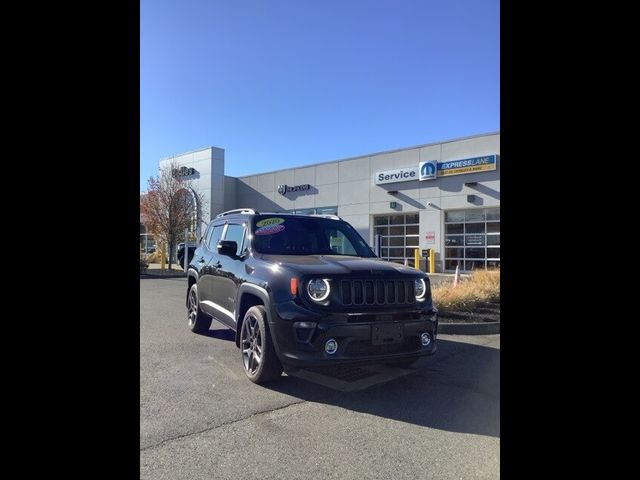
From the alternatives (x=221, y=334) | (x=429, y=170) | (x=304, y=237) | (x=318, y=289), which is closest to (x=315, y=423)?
(x=318, y=289)

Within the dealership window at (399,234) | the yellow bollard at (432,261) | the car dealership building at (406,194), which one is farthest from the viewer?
the dealership window at (399,234)

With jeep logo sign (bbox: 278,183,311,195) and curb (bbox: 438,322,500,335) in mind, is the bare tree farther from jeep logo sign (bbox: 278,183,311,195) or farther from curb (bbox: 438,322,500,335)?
curb (bbox: 438,322,500,335)

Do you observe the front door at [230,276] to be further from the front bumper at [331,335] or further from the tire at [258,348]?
the front bumper at [331,335]

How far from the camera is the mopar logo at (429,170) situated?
2277cm

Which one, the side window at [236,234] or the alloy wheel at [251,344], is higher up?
the side window at [236,234]

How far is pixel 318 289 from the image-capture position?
14.3 ft

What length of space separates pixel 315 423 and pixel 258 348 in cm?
122

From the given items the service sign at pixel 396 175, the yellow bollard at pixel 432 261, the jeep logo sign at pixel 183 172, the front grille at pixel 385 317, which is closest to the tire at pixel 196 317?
the front grille at pixel 385 317

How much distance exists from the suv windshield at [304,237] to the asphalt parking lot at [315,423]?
1.49 m

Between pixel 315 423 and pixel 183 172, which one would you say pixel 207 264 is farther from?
pixel 183 172
